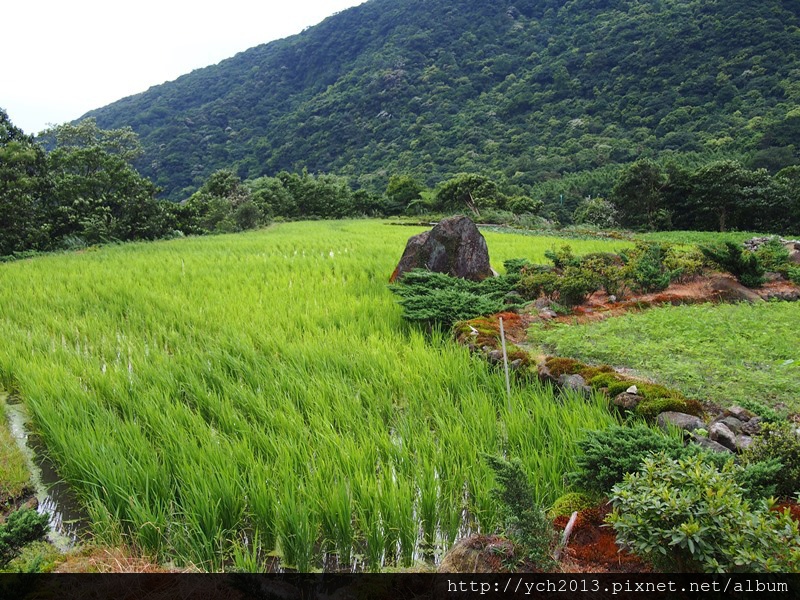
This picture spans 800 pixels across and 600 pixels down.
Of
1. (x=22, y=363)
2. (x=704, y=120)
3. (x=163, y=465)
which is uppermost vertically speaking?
(x=704, y=120)

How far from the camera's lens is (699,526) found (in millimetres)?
1532

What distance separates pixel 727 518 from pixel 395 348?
355cm

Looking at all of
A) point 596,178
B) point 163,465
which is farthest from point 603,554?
point 596,178

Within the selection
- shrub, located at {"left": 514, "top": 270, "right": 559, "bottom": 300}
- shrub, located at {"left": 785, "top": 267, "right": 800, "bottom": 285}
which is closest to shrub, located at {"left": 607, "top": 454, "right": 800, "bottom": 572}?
shrub, located at {"left": 514, "top": 270, "right": 559, "bottom": 300}

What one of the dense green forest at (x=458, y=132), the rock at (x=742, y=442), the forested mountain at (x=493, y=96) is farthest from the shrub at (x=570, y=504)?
the forested mountain at (x=493, y=96)

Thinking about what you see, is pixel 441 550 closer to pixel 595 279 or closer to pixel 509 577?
pixel 509 577

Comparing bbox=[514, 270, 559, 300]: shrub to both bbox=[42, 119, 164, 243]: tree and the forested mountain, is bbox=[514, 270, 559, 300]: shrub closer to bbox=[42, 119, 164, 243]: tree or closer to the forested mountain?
bbox=[42, 119, 164, 243]: tree

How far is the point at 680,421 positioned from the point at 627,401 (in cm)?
42

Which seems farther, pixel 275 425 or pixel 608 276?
pixel 608 276

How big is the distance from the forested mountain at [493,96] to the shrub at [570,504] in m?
35.0

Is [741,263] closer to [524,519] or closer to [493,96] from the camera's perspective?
[524,519]

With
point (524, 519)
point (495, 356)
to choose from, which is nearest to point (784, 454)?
point (524, 519)

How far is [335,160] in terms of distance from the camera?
55.8 meters

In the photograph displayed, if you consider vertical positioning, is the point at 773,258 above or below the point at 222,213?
below
